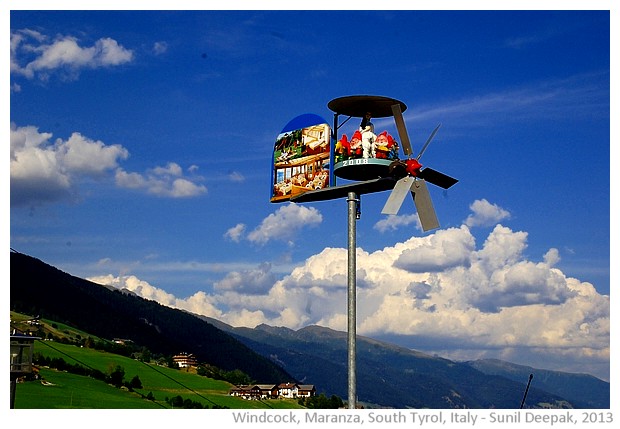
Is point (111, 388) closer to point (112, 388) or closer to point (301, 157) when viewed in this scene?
point (112, 388)

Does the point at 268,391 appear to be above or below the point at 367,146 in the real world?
below

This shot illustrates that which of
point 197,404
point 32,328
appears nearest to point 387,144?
point 197,404

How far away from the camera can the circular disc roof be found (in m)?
27.3

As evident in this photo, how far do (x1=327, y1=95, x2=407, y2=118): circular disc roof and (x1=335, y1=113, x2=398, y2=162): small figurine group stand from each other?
715 mm

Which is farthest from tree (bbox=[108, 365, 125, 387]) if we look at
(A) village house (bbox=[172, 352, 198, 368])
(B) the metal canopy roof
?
(B) the metal canopy roof

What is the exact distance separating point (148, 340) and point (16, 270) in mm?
29883

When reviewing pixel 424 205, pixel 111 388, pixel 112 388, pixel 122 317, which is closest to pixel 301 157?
pixel 424 205

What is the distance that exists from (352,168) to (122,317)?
158 metres

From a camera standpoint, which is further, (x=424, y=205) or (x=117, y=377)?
(x=117, y=377)

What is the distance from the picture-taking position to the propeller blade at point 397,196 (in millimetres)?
26266

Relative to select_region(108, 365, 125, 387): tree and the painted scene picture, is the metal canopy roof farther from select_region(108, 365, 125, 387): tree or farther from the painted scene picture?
Result: select_region(108, 365, 125, 387): tree

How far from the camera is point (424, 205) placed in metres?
26.9
